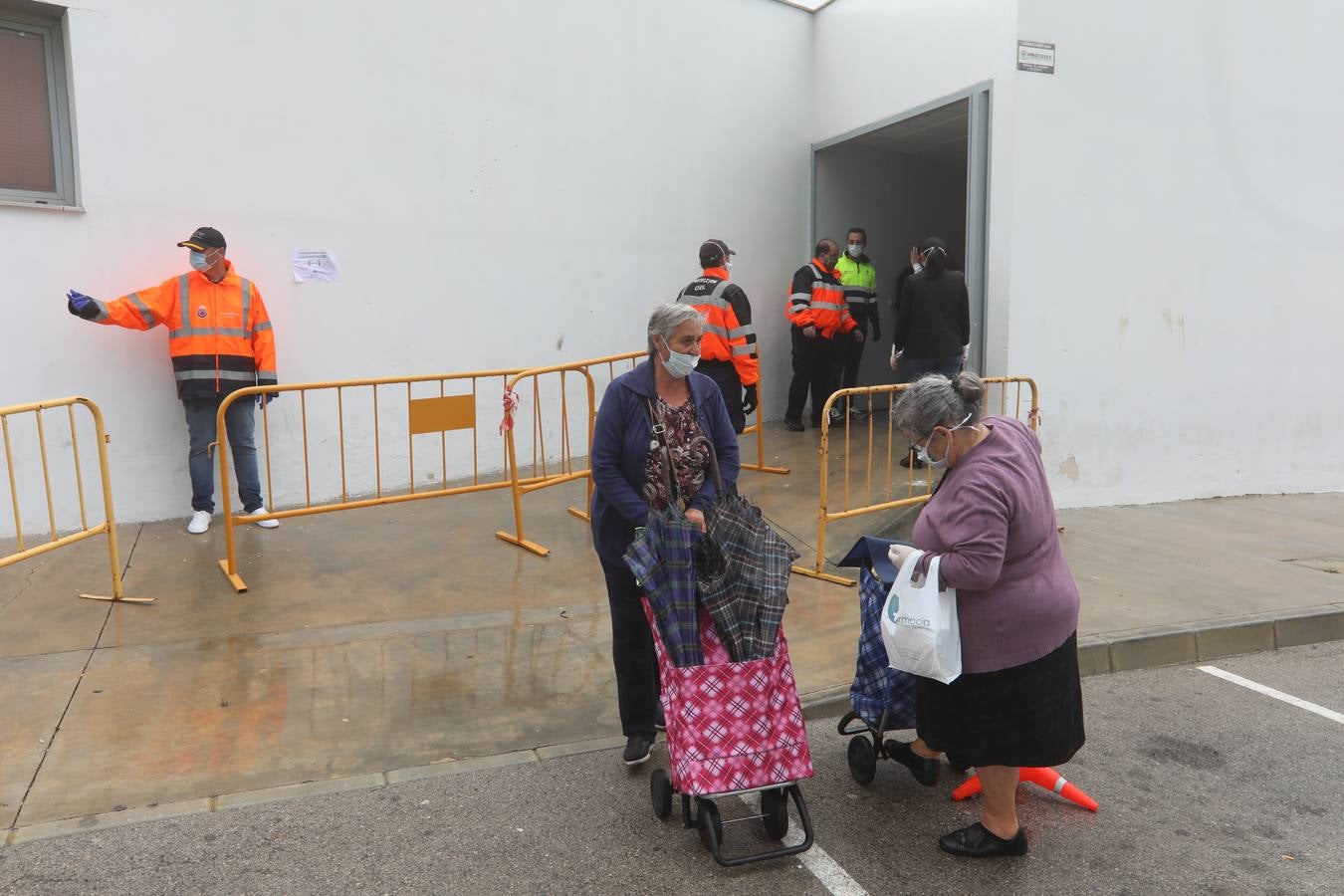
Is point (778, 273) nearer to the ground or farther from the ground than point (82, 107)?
nearer to the ground

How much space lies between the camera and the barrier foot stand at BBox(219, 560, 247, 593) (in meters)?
5.51

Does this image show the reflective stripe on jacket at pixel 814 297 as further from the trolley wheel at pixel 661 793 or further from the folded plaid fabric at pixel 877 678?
the trolley wheel at pixel 661 793

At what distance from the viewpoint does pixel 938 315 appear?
25.7ft

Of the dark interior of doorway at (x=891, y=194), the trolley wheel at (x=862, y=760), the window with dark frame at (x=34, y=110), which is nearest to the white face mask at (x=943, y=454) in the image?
the trolley wheel at (x=862, y=760)

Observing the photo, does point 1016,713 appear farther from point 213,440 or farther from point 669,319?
point 213,440

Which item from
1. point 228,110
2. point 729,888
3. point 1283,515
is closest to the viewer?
point 729,888

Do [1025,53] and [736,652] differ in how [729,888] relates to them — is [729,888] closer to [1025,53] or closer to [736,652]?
[736,652]

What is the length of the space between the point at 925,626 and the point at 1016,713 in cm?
45

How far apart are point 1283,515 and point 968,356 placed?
10.6ft

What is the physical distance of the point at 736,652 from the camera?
3.21 meters

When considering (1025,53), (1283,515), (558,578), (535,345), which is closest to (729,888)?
(558,578)

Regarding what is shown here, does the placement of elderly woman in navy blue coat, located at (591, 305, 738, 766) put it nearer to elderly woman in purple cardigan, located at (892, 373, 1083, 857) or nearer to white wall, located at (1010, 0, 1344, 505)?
elderly woman in purple cardigan, located at (892, 373, 1083, 857)

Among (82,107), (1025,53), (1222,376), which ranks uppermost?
(1025,53)

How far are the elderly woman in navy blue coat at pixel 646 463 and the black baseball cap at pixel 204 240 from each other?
12.7 feet
